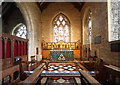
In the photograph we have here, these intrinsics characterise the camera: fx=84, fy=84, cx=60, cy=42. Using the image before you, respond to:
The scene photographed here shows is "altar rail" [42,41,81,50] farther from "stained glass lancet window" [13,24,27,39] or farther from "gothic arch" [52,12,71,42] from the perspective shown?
"stained glass lancet window" [13,24,27,39]

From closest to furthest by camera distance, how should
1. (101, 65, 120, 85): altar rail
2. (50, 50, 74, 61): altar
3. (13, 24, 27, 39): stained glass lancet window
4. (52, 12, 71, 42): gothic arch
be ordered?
(101, 65, 120, 85): altar rail → (50, 50, 74, 61): altar → (52, 12, 71, 42): gothic arch → (13, 24, 27, 39): stained glass lancet window

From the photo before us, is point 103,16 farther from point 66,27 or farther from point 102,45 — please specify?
point 66,27

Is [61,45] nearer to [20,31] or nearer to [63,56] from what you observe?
[63,56]

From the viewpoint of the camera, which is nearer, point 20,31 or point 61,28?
point 61,28

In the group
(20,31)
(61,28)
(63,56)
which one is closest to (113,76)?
(63,56)

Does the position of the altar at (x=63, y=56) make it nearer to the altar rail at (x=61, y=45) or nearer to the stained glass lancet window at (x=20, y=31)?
the altar rail at (x=61, y=45)

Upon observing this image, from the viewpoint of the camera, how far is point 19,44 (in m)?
3.42

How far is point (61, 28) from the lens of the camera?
28.2ft

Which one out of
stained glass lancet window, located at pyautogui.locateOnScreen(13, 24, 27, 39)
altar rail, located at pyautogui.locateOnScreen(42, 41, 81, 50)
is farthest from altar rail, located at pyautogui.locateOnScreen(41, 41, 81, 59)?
stained glass lancet window, located at pyautogui.locateOnScreen(13, 24, 27, 39)

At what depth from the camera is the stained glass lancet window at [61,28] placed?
847 centimetres

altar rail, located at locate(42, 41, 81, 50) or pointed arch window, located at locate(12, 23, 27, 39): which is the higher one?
pointed arch window, located at locate(12, 23, 27, 39)

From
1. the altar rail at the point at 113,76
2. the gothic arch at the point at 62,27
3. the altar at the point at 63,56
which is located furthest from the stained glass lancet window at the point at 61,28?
the altar rail at the point at 113,76

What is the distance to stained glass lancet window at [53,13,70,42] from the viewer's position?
8.47m

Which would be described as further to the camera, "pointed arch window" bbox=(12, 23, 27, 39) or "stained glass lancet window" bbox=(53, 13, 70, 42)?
"pointed arch window" bbox=(12, 23, 27, 39)
